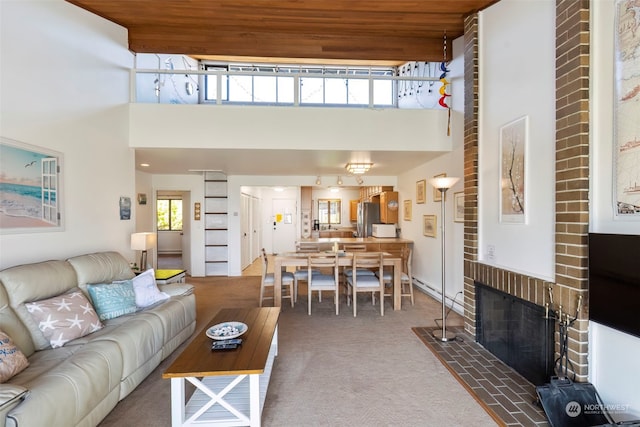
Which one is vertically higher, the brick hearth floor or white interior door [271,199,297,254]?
white interior door [271,199,297,254]

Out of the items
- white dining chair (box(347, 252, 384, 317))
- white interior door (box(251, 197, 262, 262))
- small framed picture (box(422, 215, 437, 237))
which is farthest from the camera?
white interior door (box(251, 197, 262, 262))

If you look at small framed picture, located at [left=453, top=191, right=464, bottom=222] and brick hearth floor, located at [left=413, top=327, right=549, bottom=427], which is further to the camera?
small framed picture, located at [left=453, top=191, right=464, bottom=222]

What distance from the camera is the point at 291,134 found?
13.8 feet

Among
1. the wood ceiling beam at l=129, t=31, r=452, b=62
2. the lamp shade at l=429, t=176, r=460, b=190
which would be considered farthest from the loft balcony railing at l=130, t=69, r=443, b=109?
the lamp shade at l=429, t=176, r=460, b=190

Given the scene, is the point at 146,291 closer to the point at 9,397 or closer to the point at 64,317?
the point at 64,317

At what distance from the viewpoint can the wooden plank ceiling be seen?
3.53 metres

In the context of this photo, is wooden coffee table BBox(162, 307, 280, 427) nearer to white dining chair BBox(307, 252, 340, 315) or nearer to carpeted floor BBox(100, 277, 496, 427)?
carpeted floor BBox(100, 277, 496, 427)

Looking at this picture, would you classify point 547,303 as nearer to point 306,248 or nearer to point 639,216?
point 639,216

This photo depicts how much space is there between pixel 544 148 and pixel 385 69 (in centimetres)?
603

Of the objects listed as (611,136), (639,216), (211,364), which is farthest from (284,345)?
(611,136)

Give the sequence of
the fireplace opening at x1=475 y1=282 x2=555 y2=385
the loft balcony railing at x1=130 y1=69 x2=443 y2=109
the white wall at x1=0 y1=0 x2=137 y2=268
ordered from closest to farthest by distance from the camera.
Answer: the fireplace opening at x1=475 y1=282 x2=555 y2=385
the white wall at x1=0 y1=0 x2=137 y2=268
the loft balcony railing at x1=130 y1=69 x2=443 y2=109

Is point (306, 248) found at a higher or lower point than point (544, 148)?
lower

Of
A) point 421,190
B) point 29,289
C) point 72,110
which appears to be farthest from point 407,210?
point 29,289

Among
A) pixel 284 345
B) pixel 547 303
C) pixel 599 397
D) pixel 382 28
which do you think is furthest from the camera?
pixel 382 28
